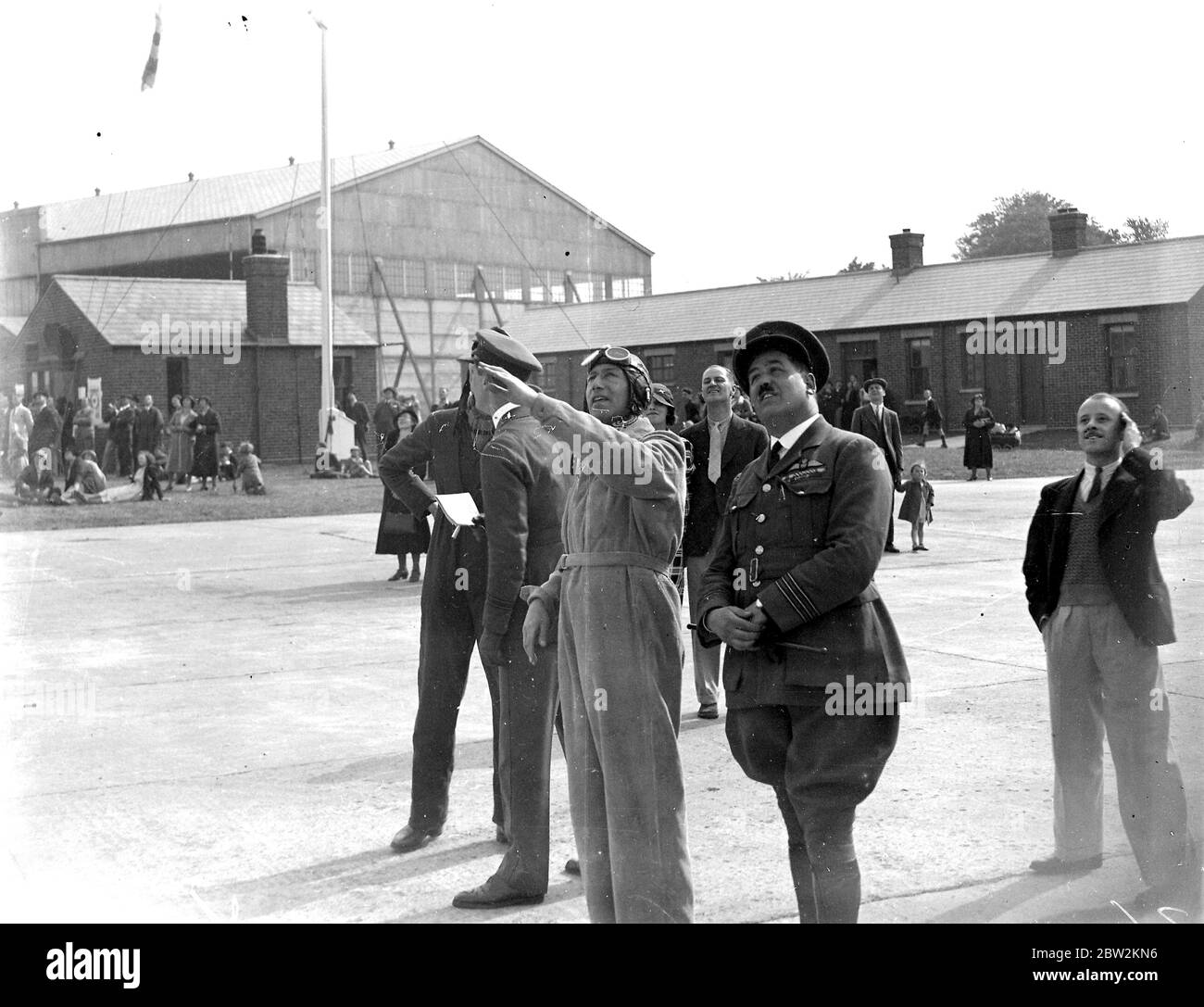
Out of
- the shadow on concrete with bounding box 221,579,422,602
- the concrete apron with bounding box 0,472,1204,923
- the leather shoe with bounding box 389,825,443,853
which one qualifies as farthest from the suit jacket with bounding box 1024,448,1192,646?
the shadow on concrete with bounding box 221,579,422,602

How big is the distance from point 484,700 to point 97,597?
581 cm

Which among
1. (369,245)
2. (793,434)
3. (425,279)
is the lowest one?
(793,434)

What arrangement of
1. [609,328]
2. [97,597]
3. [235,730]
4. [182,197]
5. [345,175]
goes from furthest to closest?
[182,197]
[345,175]
[609,328]
[97,597]
[235,730]

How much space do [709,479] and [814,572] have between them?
4268 millimetres

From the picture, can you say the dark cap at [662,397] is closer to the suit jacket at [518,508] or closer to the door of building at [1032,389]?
the suit jacket at [518,508]

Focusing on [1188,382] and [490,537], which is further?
[490,537]

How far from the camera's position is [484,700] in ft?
27.5

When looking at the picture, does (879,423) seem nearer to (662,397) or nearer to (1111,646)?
(1111,646)

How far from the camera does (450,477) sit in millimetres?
5711

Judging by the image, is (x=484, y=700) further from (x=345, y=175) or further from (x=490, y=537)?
(x=345, y=175)

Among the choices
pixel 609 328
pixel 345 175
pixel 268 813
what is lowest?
pixel 268 813

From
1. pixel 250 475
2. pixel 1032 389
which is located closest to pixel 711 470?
pixel 1032 389

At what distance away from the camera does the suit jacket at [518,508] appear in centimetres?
495
